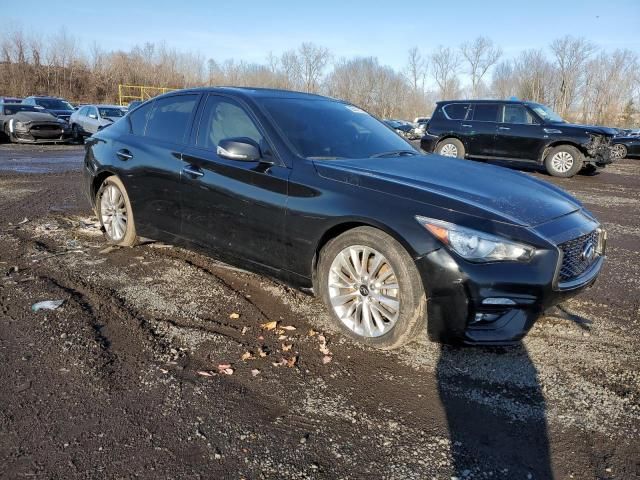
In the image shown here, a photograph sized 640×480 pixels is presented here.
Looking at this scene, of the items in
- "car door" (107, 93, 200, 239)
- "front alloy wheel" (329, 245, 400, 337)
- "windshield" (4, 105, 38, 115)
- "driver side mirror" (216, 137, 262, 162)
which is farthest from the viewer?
"windshield" (4, 105, 38, 115)

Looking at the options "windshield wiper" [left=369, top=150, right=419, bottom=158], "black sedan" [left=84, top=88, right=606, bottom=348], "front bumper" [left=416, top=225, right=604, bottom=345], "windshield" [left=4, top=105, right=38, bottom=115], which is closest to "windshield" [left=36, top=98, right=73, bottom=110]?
"windshield" [left=4, top=105, right=38, bottom=115]

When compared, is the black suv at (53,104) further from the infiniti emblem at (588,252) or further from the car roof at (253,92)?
the infiniti emblem at (588,252)

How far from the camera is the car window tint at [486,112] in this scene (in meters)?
14.1

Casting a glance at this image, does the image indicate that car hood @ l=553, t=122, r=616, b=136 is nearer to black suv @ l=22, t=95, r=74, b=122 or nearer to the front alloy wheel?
the front alloy wheel

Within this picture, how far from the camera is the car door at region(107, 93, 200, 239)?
4445 millimetres

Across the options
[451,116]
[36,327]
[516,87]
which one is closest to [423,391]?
[36,327]

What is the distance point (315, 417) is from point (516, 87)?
7727 cm

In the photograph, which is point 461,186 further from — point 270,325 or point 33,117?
point 33,117

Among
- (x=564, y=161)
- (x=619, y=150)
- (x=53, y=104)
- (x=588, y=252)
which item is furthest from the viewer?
(x=53, y=104)

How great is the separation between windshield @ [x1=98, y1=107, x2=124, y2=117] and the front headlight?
19.4 m

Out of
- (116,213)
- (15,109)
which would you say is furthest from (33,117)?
(116,213)

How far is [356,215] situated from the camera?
325cm

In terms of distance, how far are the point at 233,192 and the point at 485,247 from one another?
193cm

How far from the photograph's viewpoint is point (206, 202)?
4.12 meters
